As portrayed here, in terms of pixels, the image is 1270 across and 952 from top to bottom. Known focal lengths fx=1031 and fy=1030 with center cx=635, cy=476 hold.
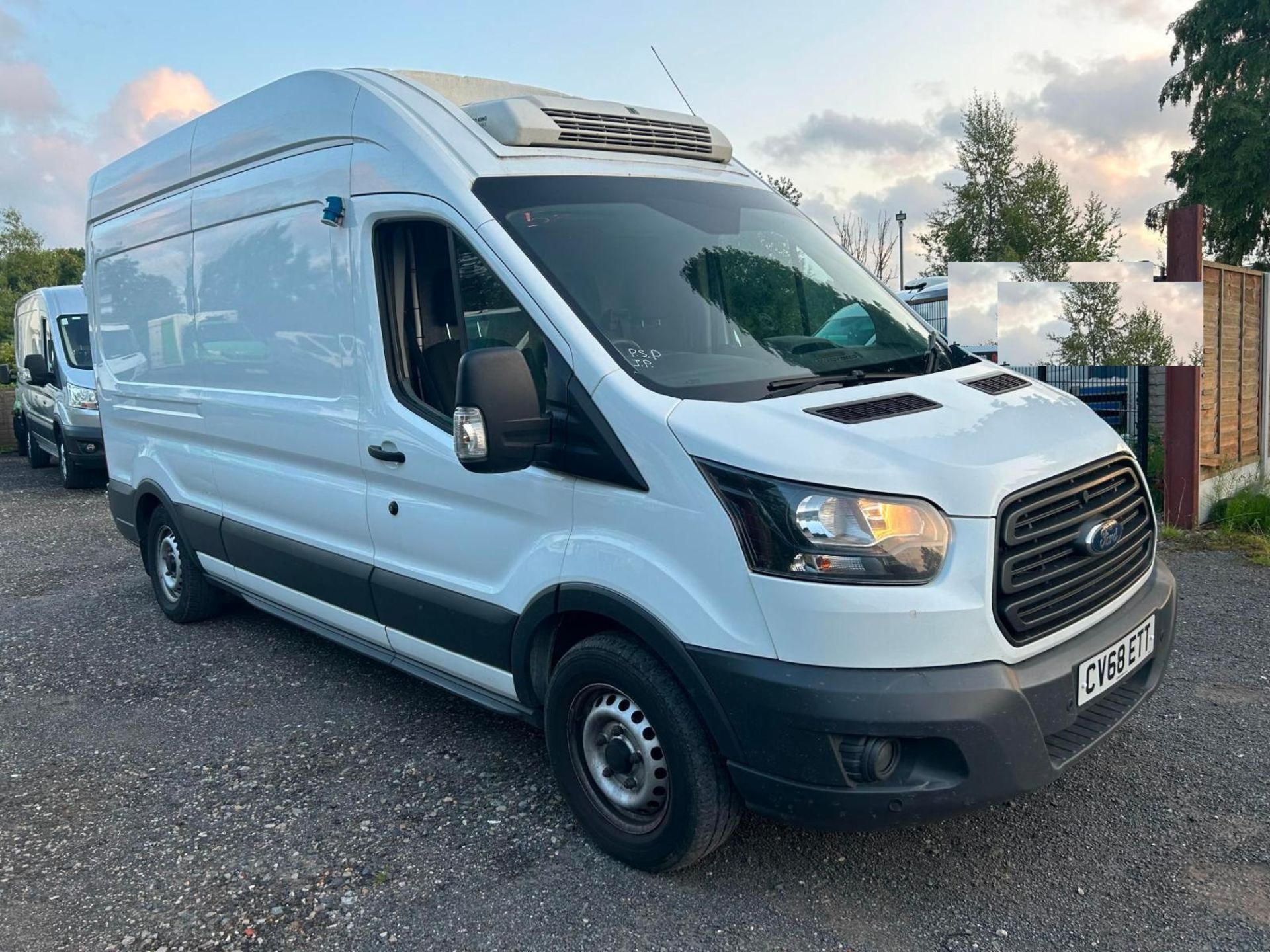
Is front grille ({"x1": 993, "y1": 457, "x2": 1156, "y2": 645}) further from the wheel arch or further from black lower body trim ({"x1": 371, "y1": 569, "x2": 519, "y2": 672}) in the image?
black lower body trim ({"x1": 371, "y1": 569, "x2": 519, "y2": 672})

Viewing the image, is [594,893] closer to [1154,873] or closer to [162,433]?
[1154,873]

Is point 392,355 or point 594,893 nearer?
point 594,893

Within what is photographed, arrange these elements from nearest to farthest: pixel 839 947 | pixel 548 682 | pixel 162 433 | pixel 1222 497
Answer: pixel 839 947 → pixel 548 682 → pixel 162 433 → pixel 1222 497

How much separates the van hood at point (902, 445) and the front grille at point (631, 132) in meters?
1.41

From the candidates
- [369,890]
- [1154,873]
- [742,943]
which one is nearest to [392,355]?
[369,890]

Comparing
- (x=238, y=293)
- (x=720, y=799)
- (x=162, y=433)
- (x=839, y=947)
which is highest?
(x=238, y=293)

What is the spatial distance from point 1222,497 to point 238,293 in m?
7.26

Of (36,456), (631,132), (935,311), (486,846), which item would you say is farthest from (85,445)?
(486,846)

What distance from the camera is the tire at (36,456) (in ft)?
48.3

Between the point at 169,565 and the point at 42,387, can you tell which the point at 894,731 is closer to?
the point at 169,565

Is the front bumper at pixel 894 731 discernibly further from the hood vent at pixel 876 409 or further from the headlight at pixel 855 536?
the hood vent at pixel 876 409

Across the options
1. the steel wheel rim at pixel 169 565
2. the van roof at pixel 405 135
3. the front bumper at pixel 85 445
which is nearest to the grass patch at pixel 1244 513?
the van roof at pixel 405 135

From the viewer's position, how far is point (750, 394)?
3.07 m

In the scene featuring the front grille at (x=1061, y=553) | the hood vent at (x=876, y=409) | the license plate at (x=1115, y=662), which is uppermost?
the hood vent at (x=876, y=409)
